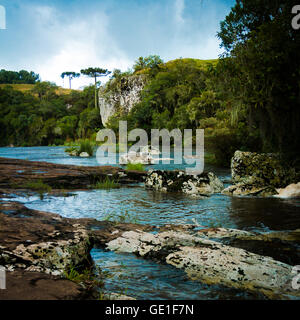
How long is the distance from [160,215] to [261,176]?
15.6 ft

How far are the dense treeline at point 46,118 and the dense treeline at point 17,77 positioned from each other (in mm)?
44222

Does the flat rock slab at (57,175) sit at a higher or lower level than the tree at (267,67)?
lower

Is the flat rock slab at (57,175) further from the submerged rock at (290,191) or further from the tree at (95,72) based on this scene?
the tree at (95,72)

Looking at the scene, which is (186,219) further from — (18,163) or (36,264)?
(18,163)

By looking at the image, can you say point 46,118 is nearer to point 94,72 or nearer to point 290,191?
point 94,72

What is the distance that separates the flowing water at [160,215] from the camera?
9.05ft

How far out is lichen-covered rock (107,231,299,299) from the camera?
8.83ft

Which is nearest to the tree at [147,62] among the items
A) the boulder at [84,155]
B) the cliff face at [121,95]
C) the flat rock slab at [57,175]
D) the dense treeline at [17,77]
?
the cliff face at [121,95]

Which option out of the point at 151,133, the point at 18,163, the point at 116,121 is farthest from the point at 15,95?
the point at 18,163

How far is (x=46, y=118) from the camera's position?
8481 centimetres

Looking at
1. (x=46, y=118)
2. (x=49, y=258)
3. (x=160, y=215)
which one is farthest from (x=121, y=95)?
(x=49, y=258)

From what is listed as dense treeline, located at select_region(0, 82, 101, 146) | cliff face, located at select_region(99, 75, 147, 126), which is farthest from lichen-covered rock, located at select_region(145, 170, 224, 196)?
dense treeline, located at select_region(0, 82, 101, 146)

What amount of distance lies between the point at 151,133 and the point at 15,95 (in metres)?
63.4
